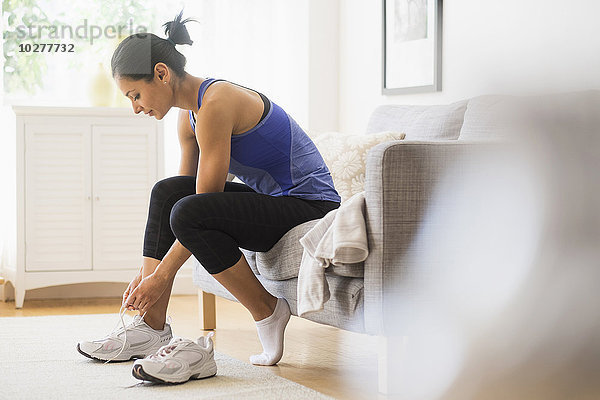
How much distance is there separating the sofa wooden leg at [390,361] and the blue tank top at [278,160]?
1.52 ft

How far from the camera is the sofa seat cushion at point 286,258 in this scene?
1653 millimetres

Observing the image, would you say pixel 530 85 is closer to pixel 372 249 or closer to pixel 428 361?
pixel 428 361

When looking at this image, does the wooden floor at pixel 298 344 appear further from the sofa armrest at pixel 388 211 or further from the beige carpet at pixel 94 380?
the sofa armrest at pixel 388 211

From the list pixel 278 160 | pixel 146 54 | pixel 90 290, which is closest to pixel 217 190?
pixel 278 160

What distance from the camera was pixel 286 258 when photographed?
5.63 feet

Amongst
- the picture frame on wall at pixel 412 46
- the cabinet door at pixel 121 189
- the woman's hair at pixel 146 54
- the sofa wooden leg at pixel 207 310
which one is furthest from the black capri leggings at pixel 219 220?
the cabinet door at pixel 121 189

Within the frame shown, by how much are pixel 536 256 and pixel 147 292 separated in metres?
1.45

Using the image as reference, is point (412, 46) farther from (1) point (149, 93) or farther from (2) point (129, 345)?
(2) point (129, 345)

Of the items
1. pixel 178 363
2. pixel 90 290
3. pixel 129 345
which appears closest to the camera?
pixel 178 363

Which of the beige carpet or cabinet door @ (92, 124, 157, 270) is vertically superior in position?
cabinet door @ (92, 124, 157, 270)

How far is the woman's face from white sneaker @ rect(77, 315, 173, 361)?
20.0 inches

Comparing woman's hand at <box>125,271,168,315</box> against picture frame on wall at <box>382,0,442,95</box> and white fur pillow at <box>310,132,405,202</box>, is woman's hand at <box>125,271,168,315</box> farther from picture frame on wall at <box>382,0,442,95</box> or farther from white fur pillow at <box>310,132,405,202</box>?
picture frame on wall at <box>382,0,442,95</box>

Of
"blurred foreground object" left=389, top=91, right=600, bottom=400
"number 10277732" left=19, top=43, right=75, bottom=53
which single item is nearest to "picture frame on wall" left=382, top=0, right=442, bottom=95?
"number 10277732" left=19, top=43, right=75, bottom=53

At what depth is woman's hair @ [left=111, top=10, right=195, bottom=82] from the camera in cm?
158
